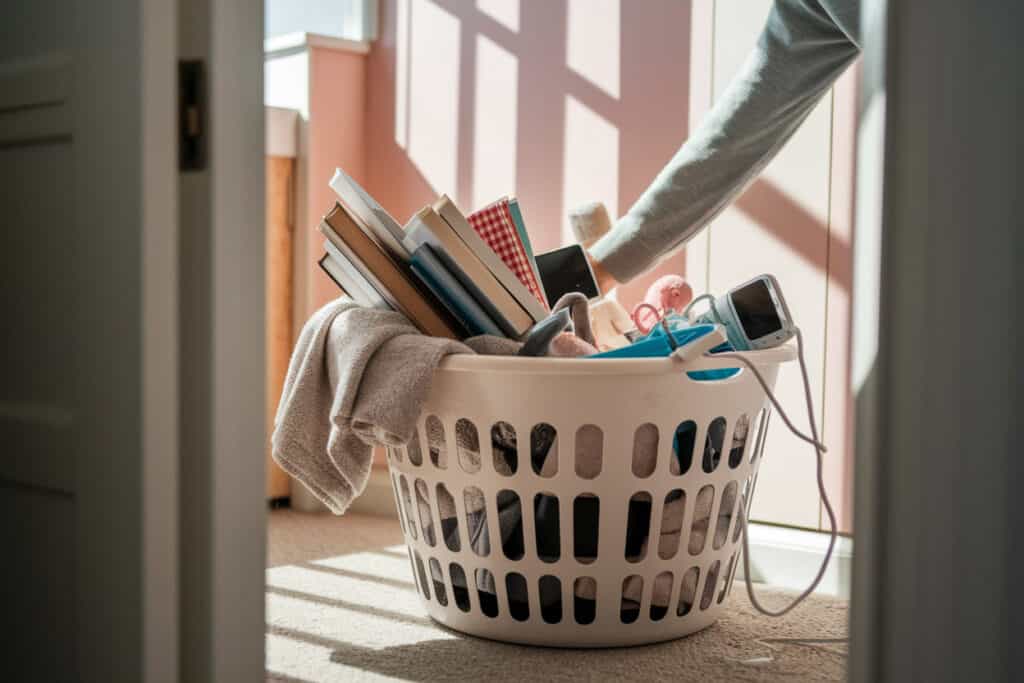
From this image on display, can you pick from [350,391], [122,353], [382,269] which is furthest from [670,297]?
[122,353]

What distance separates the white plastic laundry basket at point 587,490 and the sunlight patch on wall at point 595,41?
0.78 meters

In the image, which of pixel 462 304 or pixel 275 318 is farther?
pixel 275 318

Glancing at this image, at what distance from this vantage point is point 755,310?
1.38 meters

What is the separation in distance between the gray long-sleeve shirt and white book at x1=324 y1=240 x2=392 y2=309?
0.40 m

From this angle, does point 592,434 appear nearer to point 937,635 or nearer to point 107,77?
point 937,635

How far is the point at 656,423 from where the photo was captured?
1.29 m

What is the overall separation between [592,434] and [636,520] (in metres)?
0.14

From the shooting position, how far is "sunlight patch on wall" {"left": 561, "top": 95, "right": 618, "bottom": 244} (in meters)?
1.97

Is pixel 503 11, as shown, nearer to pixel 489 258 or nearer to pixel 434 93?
pixel 434 93

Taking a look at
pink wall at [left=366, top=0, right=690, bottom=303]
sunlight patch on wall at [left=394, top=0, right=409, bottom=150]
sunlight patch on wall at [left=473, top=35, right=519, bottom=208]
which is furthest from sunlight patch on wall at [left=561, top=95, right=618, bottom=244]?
sunlight patch on wall at [left=394, top=0, right=409, bottom=150]

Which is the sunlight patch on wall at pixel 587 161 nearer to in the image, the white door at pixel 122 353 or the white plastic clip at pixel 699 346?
the white plastic clip at pixel 699 346

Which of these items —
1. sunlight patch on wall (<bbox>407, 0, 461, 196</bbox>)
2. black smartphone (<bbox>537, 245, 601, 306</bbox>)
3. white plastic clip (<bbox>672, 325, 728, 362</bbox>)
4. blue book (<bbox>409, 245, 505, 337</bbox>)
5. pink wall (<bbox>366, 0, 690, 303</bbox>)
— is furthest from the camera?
sunlight patch on wall (<bbox>407, 0, 461, 196</bbox>)

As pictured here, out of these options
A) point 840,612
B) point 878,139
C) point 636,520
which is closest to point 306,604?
point 636,520

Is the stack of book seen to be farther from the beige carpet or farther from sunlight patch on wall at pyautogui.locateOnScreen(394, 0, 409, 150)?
sunlight patch on wall at pyautogui.locateOnScreen(394, 0, 409, 150)
